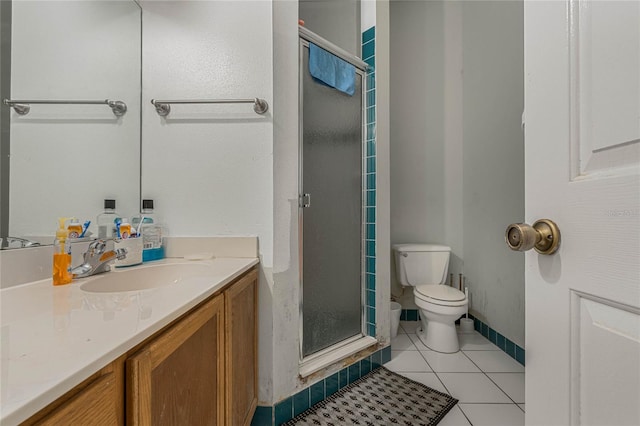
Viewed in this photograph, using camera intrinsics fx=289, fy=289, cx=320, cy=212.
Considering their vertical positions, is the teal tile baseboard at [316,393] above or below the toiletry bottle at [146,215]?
below

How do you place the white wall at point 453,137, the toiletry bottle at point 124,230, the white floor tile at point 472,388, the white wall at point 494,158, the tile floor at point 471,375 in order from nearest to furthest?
the toiletry bottle at point 124,230 < the tile floor at point 471,375 < the white floor tile at point 472,388 < the white wall at point 494,158 < the white wall at point 453,137

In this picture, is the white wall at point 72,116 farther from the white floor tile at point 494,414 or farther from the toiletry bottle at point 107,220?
the white floor tile at point 494,414

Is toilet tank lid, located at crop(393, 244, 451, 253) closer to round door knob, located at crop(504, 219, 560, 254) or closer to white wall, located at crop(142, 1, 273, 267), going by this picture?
white wall, located at crop(142, 1, 273, 267)

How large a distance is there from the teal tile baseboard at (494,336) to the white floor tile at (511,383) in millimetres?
142

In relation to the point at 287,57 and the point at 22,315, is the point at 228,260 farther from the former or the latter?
the point at 287,57

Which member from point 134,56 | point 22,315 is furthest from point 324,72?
point 22,315

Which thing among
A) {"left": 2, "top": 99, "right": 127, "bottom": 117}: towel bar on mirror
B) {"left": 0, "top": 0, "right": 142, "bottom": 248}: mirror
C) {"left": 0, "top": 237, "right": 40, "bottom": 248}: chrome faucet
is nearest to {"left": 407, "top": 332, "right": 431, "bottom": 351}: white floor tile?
{"left": 0, "top": 0, "right": 142, "bottom": 248}: mirror

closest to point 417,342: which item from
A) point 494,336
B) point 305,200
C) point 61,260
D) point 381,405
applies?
point 494,336

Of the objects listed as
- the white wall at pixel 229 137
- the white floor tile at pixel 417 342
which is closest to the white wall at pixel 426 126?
the white floor tile at pixel 417 342

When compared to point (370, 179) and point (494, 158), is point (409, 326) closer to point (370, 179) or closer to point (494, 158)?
point (370, 179)

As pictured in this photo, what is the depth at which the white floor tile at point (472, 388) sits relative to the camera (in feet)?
4.93

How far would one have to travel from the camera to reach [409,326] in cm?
244

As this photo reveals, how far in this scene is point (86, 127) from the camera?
1.15 m

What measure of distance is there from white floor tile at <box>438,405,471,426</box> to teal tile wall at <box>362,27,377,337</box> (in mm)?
546
